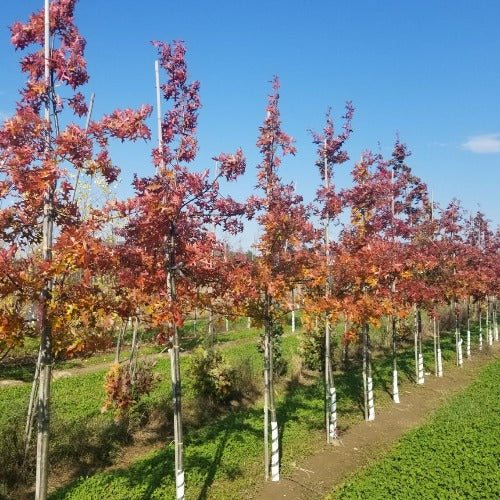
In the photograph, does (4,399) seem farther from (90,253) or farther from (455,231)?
(455,231)

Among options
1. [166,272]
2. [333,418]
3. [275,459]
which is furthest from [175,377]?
[333,418]

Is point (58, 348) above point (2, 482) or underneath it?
above

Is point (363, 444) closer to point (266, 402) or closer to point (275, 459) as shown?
point (275, 459)

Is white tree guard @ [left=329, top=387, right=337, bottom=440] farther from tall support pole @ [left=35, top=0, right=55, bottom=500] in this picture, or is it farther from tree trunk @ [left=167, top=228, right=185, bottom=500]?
tall support pole @ [left=35, top=0, right=55, bottom=500]

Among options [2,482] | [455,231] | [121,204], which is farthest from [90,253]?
[455,231]

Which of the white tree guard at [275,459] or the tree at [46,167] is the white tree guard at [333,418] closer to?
the white tree guard at [275,459]

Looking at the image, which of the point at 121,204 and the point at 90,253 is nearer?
the point at 90,253

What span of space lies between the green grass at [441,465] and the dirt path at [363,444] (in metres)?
0.70

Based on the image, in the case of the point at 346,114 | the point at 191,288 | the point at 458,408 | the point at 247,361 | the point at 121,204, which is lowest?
the point at 458,408

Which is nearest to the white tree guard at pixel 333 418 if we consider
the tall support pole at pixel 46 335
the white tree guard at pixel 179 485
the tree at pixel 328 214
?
the tree at pixel 328 214

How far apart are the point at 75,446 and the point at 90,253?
8033 mm

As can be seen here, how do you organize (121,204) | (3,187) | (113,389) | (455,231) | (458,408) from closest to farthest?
(3,187)
(121,204)
(113,389)
(458,408)
(455,231)

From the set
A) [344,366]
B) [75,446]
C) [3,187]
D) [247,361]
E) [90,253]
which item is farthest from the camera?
[344,366]

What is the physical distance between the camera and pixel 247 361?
688 inches
